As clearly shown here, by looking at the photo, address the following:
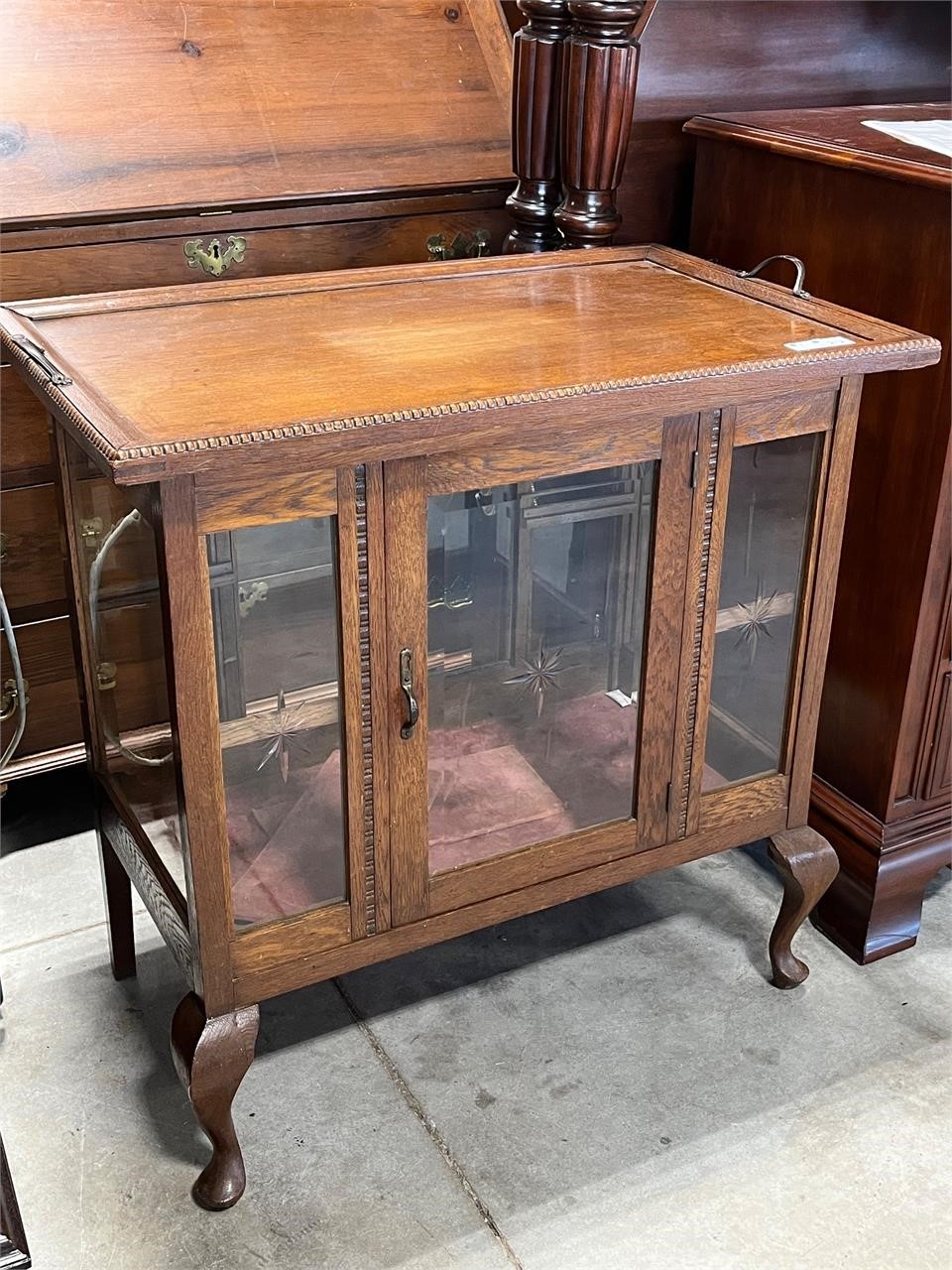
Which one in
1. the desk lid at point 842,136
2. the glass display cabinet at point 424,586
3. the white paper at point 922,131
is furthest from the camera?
the white paper at point 922,131

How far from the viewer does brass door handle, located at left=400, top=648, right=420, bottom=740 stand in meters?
1.40

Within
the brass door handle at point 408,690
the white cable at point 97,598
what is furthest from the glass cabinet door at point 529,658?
the white cable at point 97,598

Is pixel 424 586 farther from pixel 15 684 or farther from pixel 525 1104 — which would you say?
pixel 15 684

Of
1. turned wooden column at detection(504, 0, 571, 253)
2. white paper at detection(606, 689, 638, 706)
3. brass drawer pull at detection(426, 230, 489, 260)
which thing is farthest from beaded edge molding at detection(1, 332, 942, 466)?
brass drawer pull at detection(426, 230, 489, 260)

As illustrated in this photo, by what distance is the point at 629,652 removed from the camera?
1.54m

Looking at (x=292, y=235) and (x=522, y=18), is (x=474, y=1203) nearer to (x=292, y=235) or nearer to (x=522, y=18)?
(x=292, y=235)

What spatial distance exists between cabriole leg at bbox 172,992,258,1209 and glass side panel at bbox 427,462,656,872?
270 mm

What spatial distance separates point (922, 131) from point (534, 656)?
3.10 feet

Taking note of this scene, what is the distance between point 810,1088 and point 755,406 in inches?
33.2

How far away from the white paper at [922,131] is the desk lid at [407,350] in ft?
0.99

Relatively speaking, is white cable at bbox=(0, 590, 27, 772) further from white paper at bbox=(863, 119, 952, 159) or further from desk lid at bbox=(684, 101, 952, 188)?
white paper at bbox=(863, 119, 952, 159)

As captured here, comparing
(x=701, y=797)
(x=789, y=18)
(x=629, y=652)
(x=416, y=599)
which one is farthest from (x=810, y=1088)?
(x=789, y=18)

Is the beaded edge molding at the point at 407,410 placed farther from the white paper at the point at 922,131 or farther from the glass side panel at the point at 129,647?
the white paper at the point at 922,131

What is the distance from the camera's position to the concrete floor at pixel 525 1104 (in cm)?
150
